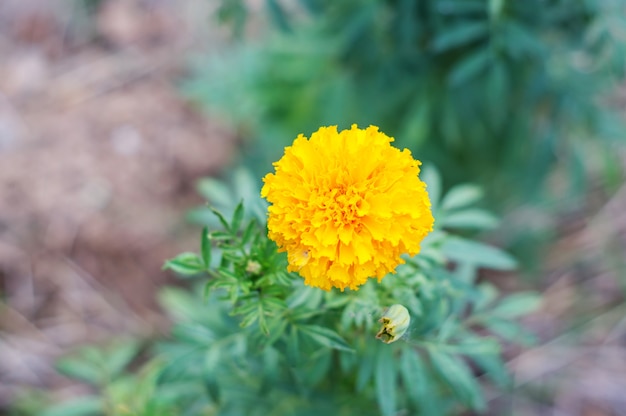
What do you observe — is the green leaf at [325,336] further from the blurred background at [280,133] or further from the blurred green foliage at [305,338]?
the blurred background at [280,133]

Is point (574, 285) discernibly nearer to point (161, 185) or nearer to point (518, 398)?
point (518, 398)

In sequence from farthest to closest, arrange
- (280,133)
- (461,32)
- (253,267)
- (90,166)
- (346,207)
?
(90,166), (280,133), (461,32), (253,267), (346,207)

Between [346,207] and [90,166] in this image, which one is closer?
[346,207]

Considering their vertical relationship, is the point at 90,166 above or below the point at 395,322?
above

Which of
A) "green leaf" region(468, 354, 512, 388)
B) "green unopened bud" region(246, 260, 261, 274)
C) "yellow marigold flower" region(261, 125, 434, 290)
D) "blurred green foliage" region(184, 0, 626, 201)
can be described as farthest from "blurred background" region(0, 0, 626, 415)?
"yellow marigold flower" region(261, 125, 434, 290)

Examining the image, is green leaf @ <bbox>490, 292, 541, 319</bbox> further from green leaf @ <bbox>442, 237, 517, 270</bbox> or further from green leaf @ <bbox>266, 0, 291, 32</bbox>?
green leaf @ <bbox>266, 0, 291, 32</bbox>

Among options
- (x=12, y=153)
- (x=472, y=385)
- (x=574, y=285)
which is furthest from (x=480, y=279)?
(x=12, y=153)

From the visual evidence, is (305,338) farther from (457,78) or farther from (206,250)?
(457,78)

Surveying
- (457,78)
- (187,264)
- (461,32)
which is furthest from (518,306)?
(187,264)

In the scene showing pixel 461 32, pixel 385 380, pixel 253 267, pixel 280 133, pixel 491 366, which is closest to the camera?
pixel 253 267
